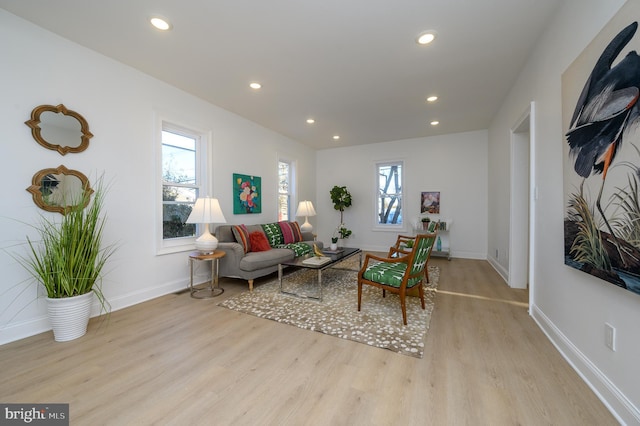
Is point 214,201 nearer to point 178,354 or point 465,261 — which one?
point 178,354

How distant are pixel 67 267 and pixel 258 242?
6.96 feet

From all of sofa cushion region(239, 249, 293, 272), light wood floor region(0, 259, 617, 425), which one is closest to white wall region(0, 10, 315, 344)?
light wood floor region(0, 259, 617, 425)

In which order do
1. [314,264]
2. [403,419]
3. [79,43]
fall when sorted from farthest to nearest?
[314,264] → [79,43] → [403,419]

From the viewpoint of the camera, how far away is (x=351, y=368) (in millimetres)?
1760

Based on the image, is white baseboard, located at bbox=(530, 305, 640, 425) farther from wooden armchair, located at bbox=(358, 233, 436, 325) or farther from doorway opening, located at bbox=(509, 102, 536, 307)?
doorway opening, located at bbox=(509, 102, 536, 307)

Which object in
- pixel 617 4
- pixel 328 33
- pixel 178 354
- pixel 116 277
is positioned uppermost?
pixel 328 33

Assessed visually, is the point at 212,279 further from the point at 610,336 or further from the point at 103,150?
the point at 610,336

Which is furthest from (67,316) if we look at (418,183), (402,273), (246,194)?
(418,183)

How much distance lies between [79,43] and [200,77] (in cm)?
112

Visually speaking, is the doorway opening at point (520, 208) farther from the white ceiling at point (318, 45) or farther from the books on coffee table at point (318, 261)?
the books on coffee table at point (318, 261)

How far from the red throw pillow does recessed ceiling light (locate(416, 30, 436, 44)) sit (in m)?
3.20

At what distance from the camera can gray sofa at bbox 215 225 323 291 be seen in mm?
3357

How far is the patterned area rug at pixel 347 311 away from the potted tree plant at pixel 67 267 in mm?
1246

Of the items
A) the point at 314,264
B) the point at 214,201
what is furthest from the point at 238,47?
the point at 314,264
